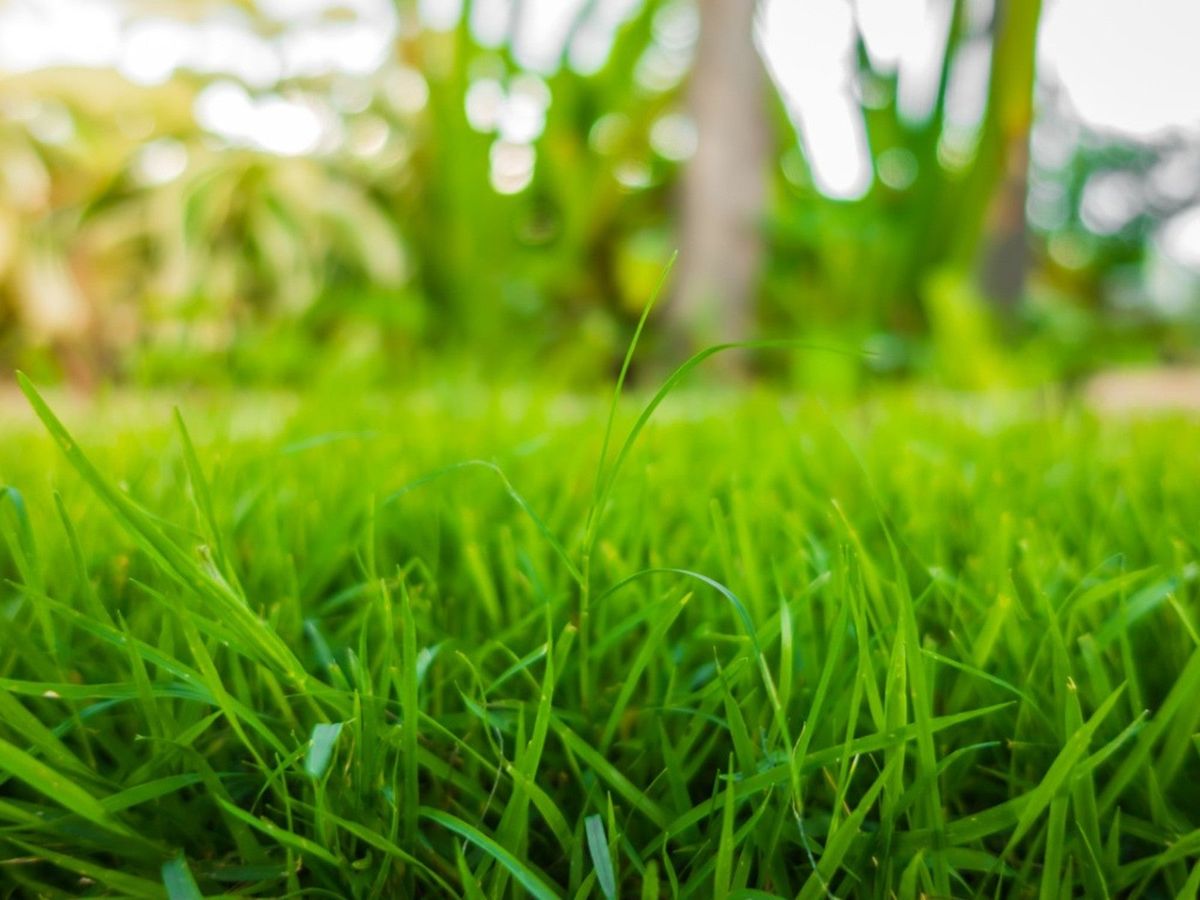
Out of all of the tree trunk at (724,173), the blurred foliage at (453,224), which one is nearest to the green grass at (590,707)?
the blurred foliage at (453,224)

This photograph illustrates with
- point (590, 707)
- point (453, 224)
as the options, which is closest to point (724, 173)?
point (453, 224)

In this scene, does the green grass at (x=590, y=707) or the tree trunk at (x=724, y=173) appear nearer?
the green grass at (x=590, y=707)

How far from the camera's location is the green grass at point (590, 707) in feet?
1.15

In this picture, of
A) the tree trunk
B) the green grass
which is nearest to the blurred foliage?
the tree trunk

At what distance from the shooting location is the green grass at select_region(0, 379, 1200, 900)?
351 mm

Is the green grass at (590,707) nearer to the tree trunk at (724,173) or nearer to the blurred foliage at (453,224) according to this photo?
the blurred foliage at (453,224)

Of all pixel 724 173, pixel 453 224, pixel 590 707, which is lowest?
pixel 590 707

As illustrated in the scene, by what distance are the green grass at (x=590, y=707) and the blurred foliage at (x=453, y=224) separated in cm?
195

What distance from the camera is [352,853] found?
0.36 meters

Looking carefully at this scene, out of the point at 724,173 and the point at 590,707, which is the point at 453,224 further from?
the point at 590,707

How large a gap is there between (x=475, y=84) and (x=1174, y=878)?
8.89 ft

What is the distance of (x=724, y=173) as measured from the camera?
2.67 meters

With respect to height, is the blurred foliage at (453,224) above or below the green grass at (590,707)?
above

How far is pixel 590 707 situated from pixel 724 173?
2.45 m
